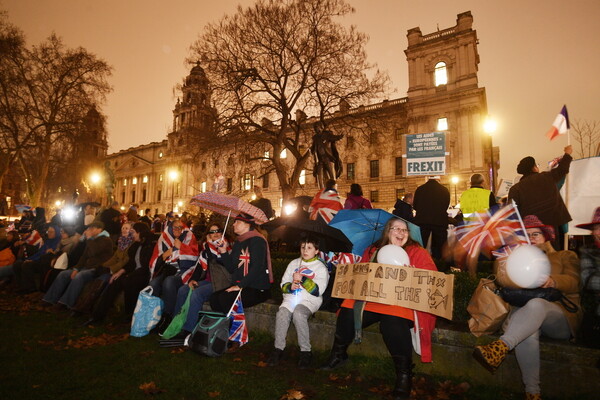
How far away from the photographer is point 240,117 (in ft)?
64.1

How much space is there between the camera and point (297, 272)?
477 centimetres

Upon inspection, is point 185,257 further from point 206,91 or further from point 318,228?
point 206,91

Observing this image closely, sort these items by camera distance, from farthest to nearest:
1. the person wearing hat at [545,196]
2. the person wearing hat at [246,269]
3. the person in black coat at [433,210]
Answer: the person in black coat at [433,210] < the person wearing hat at [545,196] < the person wearing hat at [246,269]

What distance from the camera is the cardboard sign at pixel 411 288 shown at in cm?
370

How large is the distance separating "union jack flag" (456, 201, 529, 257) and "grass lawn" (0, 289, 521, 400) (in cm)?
158

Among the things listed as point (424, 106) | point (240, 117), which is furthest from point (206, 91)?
point (424, 106)

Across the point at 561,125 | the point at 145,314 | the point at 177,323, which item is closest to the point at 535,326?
the point at 177,323

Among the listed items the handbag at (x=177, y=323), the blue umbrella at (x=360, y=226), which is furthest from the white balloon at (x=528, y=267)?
the handbag at (x=177, y=323)

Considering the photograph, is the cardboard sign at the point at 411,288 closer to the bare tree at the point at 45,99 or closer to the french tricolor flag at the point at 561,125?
the french tricolor flag at the point at 561,125

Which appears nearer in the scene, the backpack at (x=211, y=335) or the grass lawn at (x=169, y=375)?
the grass lawn at (x=169, y=375)

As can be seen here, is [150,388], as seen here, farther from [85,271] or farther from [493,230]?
[85,271]

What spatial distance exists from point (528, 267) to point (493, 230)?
2.57ft

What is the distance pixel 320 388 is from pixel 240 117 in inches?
687

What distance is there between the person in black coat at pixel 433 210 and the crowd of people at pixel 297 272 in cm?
2
